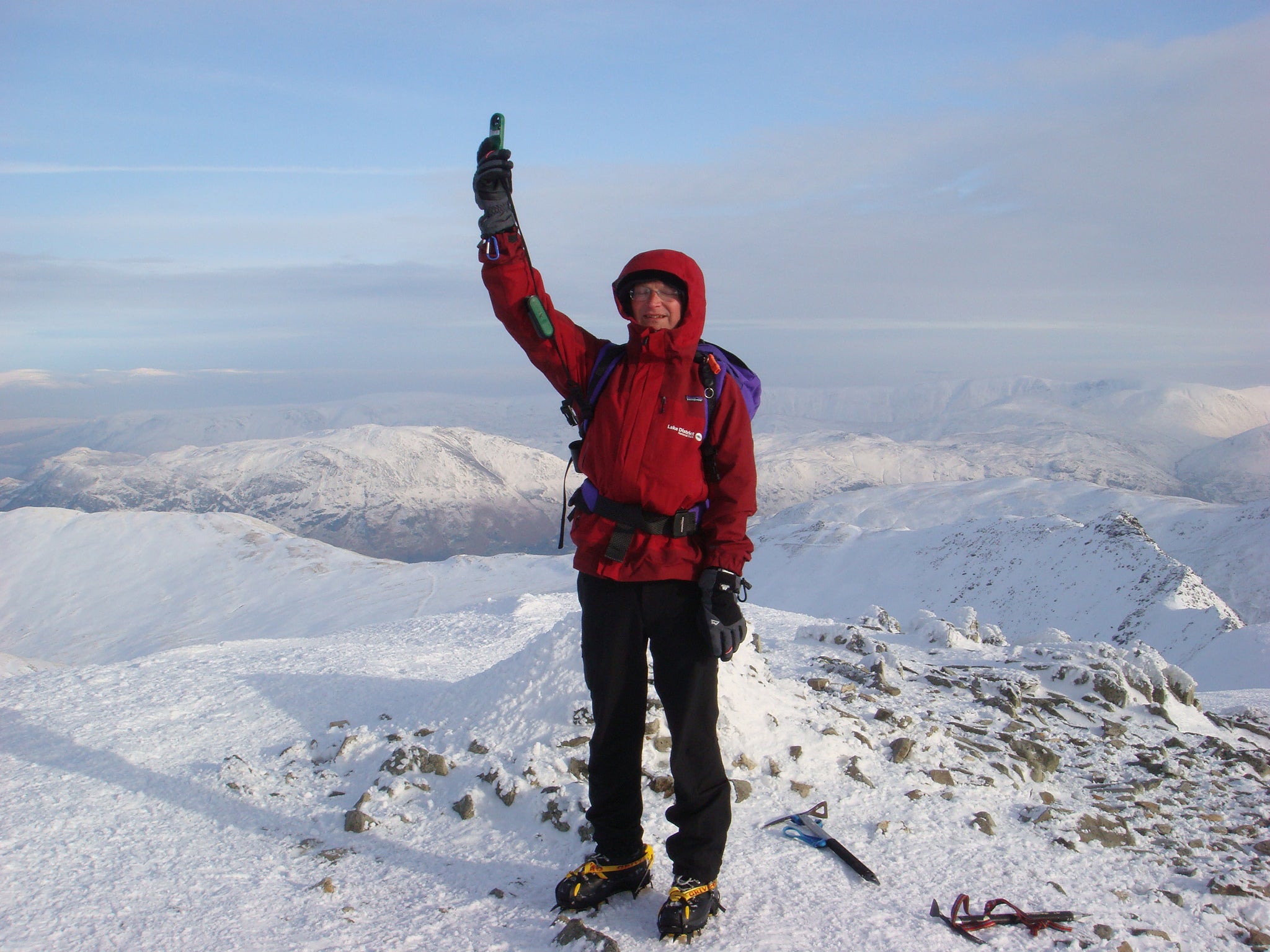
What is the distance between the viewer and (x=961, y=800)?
613cm

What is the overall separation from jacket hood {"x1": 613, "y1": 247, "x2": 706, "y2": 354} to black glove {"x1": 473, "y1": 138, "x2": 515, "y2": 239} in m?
0.77

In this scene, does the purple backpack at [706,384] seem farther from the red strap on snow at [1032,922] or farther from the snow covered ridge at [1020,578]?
the snow covered ridge at [1020,578]

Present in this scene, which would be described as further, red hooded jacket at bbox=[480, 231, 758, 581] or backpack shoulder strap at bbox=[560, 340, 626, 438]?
backpack shoulder strap at bbox=[560, 340, 626, 438]

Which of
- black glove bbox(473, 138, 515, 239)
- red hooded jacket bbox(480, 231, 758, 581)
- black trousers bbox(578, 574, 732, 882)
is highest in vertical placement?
black glove bbox(473, 138, 515, 239)

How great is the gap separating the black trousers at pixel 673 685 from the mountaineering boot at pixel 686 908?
6 cm

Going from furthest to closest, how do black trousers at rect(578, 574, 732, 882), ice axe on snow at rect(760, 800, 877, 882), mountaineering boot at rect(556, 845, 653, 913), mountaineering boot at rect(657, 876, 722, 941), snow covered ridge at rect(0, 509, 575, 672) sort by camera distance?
1. snow covered ridge at rect(0, 509, 575, 672)
2. ice axe on snow at rect(760, 800, 877, 882)
3. mountaineering boot at rect(556, 845, 653, 913)
4. black trousers at rect(578, 574, 732, 882)
5. mountaineering boot at rect(657, 876, 722, 941)

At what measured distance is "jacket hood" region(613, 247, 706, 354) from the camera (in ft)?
13.7

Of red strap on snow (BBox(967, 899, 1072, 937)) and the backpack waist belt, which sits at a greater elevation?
the backpack waist belt

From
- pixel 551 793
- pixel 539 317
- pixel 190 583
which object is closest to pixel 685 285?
pixel 539 317

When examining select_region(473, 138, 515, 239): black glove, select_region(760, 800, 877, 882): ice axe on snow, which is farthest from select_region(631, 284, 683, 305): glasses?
select_region(760, 800, 877, 882): ice axe on snow

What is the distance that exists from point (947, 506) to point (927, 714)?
15476 cm

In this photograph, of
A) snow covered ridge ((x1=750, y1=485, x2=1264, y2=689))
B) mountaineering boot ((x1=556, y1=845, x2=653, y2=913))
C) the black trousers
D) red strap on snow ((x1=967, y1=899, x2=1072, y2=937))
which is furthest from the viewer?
snow covered ridge ((x1=750, y1=485, x2=1264, y2=689))

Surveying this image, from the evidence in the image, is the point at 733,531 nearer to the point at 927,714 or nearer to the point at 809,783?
the point at 809,783

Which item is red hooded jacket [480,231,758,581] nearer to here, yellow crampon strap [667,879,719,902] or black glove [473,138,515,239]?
black glove [473,138,515,239]
